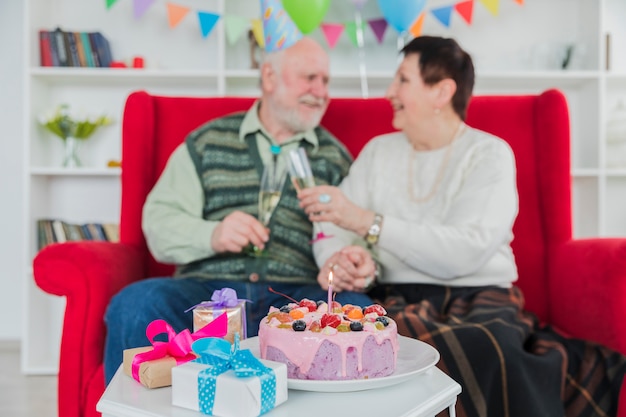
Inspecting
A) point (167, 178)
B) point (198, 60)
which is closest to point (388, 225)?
point (167, 178)

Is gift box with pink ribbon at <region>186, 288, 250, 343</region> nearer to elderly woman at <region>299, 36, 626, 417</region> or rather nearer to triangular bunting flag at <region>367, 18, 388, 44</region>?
elderly woman at <region>299, 36, 626, 417</region>

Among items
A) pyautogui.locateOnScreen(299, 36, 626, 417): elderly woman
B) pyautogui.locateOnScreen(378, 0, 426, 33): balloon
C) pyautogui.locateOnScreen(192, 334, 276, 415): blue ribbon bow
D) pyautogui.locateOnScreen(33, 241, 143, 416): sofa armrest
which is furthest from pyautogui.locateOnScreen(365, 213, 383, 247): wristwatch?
pyautogui.locateOnScreen(378, 0, 426, 33): balloon

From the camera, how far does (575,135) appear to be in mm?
3387

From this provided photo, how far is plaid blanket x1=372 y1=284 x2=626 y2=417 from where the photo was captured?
1387mm

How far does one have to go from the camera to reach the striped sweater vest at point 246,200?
1.91m

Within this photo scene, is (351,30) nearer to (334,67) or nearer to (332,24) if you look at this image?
(332,24)

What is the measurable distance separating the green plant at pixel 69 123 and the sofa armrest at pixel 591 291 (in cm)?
208

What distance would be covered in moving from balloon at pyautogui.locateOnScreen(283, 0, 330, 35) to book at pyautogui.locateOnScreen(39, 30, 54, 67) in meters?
1.11

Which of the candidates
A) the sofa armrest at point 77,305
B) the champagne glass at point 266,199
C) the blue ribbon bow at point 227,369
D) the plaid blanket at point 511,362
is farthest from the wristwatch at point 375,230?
the blue ribbon bow at point 227,369

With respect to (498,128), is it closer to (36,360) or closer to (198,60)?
(198,60)

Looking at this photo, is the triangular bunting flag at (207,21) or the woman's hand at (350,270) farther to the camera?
the triangular bunting flag at (207,21)

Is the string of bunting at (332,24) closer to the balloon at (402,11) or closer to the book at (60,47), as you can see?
the balloon at (402,11)

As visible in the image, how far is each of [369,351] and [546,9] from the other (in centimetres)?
289

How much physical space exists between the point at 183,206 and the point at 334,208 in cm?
45
